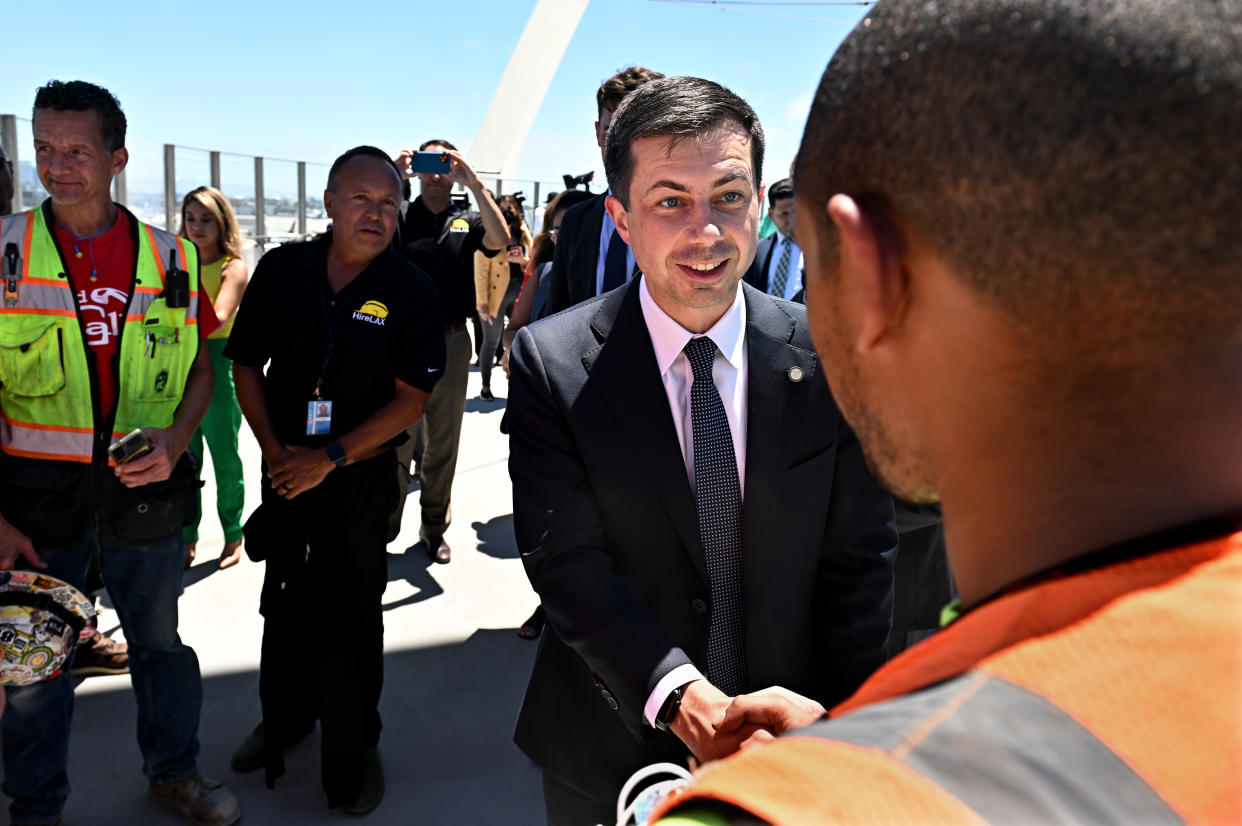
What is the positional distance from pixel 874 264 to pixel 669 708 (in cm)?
108

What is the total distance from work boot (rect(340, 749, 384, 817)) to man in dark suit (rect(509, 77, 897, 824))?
1.56m

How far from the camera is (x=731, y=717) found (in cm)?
149

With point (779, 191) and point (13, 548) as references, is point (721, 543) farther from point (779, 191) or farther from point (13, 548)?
point (779, 191)

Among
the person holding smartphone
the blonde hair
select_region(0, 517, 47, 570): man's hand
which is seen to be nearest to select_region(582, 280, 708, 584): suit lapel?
select_region(0, 517, 47, 570): man's hand

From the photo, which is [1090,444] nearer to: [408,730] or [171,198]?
[408,730]

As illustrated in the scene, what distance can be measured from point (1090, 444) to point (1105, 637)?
160mm

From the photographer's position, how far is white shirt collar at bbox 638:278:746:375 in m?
1.88

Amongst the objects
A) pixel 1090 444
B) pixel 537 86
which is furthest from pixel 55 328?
pixel 537 86

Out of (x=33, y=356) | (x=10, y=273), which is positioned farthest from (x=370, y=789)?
(x=10, y=273)

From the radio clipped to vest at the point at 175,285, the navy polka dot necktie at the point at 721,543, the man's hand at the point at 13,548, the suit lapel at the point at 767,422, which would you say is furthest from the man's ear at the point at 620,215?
the man's hand at the point at 13,548

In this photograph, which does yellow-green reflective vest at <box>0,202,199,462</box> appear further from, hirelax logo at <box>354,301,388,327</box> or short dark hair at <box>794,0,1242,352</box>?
short dark hair at <box>794,0,1242,352</box>

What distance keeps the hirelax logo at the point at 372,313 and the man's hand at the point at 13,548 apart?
1.20 metres

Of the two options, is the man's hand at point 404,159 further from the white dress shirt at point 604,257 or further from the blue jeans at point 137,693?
the blue jeans at point 137,693

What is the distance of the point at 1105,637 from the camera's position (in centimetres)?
50
